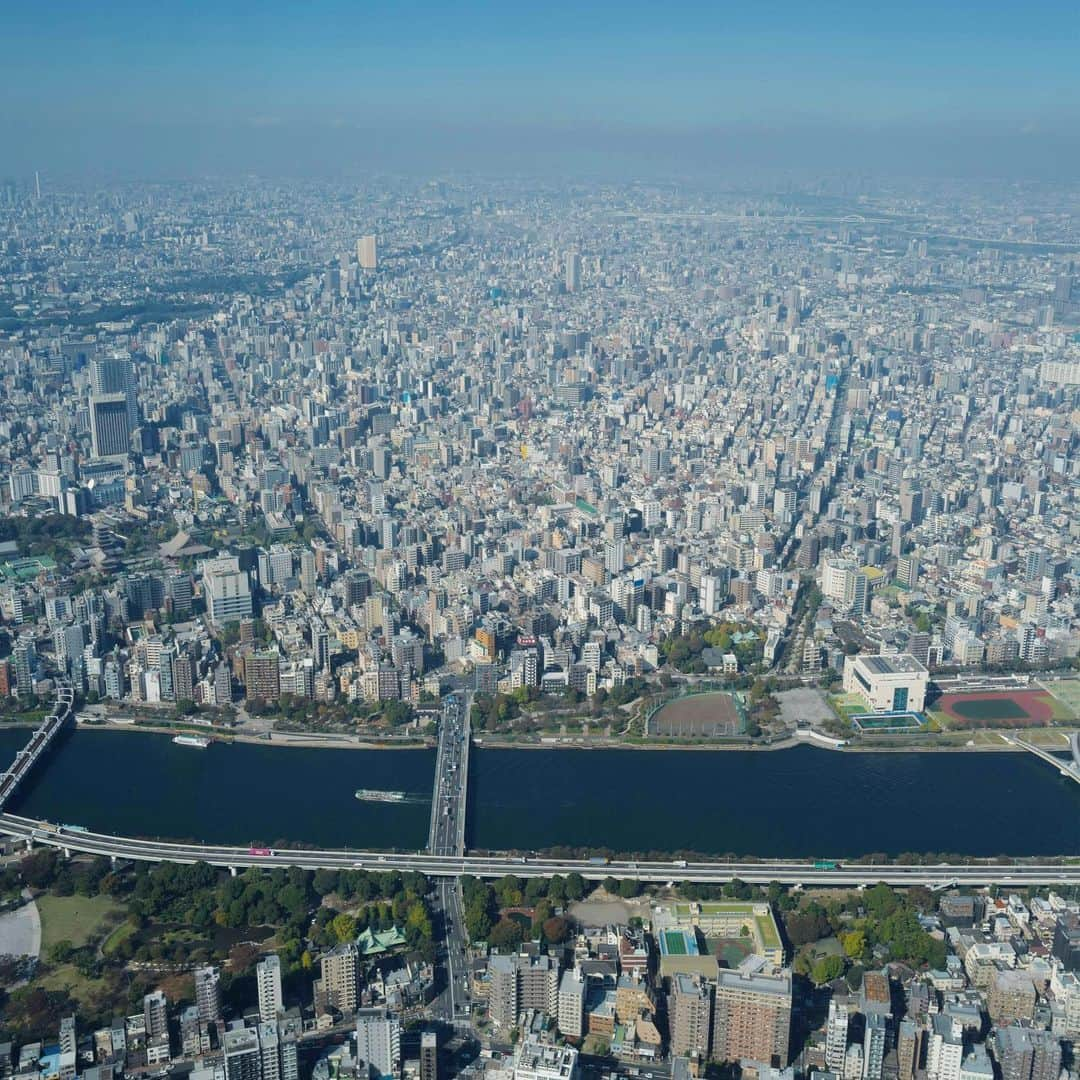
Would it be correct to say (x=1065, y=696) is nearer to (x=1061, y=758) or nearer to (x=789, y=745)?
(x=1061, y=758)

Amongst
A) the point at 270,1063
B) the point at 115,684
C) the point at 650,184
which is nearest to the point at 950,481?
the point at 115,684

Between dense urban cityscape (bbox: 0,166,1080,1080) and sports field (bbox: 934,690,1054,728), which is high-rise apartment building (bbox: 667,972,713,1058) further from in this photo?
sports field (bbox: 934,690,1054,728)

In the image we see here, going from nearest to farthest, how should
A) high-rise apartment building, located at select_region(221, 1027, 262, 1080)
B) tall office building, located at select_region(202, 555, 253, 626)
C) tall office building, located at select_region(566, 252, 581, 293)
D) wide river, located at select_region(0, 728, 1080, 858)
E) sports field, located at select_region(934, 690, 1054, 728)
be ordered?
high-rise apartment building, located at select_region(221, 1027, 262, 1080) < wide river, located at select_region(0, 728, 1080, 858) < sports field, located at select_region(934, 690, 1054, 728) < tall office building, located at select_region(202, 555, 253, 626) < tall office building, located at select_region(566, 252, 581, 293)

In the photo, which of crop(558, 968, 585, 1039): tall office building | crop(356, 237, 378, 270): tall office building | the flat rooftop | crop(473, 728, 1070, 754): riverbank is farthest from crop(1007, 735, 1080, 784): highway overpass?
crop(356, 237, 378, 270): tall office building

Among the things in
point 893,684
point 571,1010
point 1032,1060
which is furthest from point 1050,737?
point 571,1010

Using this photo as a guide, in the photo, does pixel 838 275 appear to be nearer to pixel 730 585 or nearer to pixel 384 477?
pixel 384 477

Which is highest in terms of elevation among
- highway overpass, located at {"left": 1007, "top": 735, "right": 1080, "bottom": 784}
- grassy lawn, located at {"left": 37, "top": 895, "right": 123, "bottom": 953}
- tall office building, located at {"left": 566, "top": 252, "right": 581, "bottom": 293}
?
tall office building, located at {"left": 566, "top": 252, "right": 581, "bottom": 293}

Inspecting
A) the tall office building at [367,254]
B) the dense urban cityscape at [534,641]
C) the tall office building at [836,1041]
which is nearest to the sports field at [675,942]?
the dense urban cityscape at [534,641]

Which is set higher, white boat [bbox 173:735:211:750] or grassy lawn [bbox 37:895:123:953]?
white boat [bbox 173:735:211:750]
